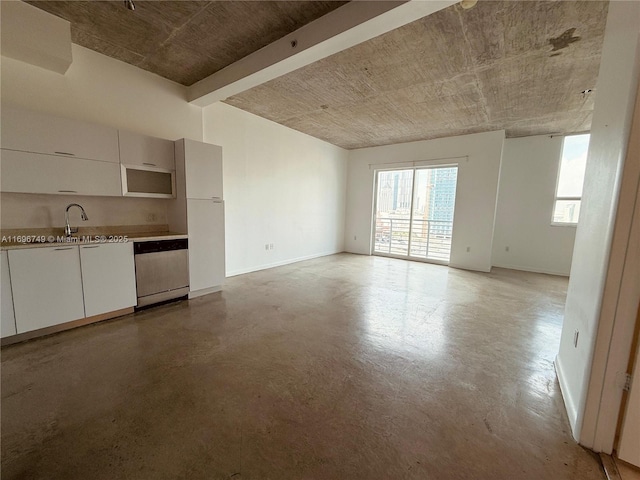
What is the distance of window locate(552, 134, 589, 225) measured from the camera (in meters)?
5.01

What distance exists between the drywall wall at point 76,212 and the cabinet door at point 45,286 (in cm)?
63

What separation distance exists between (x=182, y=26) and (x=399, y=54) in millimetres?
2232

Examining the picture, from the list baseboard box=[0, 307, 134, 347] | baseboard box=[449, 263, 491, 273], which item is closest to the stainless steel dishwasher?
baseboard box=[0, 307, 134, 347]

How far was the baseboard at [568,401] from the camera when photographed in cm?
144

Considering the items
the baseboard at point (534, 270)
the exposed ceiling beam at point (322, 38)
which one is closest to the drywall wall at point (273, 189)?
the exposed ceiling beam at point (322, 38)

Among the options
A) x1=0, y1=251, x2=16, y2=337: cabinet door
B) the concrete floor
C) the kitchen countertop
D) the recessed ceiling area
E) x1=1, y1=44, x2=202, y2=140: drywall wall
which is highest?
the recessed ceiling area

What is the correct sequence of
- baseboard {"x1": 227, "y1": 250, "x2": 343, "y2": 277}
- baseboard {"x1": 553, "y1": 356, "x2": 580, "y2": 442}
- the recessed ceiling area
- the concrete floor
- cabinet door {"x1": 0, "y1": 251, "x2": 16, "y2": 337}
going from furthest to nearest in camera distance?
baseboard {"x1": 227, "y1": 250, "x2": 343, "y2": 277} < the recessed ceiling area < cabinet door {"x1": 0, "y1": 251, "x2": 16, "y2": 337} < baseboard {"x1": 553, "y1": 356, "x2": 580, "y2": 442} < the concrete floor

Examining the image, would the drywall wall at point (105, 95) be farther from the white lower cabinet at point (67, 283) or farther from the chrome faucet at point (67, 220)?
the white lower cabinet at point (67, 283)

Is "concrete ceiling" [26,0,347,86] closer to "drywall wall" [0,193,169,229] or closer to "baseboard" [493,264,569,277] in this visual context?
"drywall wall" [0,193,169,229]

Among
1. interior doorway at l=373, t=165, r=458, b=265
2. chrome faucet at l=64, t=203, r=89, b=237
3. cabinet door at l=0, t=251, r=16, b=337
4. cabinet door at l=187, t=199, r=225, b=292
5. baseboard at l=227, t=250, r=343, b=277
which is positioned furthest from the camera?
interior doorway at l=373, t=165, r=458, b=265

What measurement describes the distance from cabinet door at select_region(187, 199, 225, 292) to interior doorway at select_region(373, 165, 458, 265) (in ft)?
14.9

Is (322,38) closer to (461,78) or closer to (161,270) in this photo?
(461,78)

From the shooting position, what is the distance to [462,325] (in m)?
2.80

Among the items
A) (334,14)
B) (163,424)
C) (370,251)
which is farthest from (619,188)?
(370,251)
